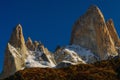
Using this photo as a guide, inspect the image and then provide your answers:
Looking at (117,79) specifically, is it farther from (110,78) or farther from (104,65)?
(104,65)

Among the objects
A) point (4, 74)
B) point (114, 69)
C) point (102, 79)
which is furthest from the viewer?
point (4, 74)

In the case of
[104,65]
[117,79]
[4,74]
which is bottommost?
[117,79]

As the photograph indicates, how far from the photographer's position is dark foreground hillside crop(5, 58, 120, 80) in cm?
3966

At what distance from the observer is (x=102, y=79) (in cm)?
3894

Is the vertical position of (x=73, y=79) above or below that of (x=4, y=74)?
below

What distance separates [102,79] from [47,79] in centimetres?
532

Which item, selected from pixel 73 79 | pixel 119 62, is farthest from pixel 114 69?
pixel 73 79

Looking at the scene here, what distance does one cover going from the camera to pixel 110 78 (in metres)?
39.4

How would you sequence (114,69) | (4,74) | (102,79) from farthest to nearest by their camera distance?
1. (4,74)
2. (114,69)
3. (102,79)

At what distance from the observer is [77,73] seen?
133 feet

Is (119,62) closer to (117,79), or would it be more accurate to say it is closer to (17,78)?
(117,79)

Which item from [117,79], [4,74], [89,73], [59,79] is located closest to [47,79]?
[59,79]

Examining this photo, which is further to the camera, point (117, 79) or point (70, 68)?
point (70, 68)

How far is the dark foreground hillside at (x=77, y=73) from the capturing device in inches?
1561
